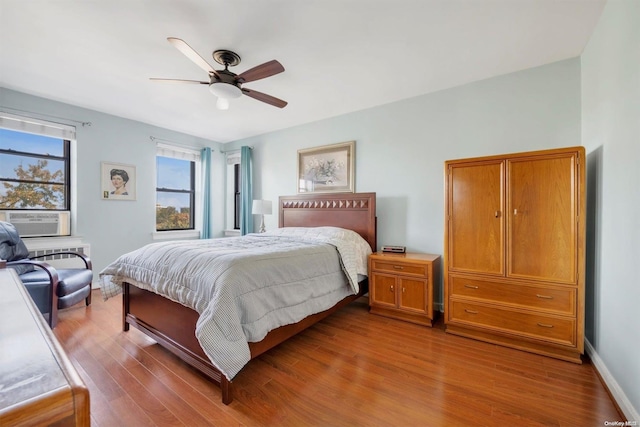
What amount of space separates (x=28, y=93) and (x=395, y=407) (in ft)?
17.6

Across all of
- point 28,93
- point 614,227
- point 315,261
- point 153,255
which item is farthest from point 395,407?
point 28,93

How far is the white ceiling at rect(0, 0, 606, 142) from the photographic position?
79.5 inches

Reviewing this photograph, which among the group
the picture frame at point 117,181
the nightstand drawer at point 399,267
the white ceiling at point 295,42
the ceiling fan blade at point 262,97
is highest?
the white ceiling at point 295,42

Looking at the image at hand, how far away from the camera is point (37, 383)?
17.4 inches

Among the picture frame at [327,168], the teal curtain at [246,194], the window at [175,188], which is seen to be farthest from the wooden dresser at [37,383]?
the window at [175,188]

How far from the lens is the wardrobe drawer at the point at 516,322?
2225 mm

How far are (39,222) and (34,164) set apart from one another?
0.80 meters

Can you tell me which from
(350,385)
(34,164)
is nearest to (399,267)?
(350,385)

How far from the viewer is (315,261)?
2619mm

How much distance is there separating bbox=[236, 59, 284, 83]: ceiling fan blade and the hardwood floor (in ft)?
7.92

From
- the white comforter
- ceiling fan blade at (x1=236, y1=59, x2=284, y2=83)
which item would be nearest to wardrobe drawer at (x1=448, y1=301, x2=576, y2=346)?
the white comforter

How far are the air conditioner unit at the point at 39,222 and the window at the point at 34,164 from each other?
4.0 inches

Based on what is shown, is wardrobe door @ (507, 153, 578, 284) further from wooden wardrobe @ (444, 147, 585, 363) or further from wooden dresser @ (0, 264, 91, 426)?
wooden dresser @ (0, 264, 91, 426)

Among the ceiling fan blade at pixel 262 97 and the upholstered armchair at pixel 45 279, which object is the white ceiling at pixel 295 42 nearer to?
the ceiling fan blade at pixel 262 97
